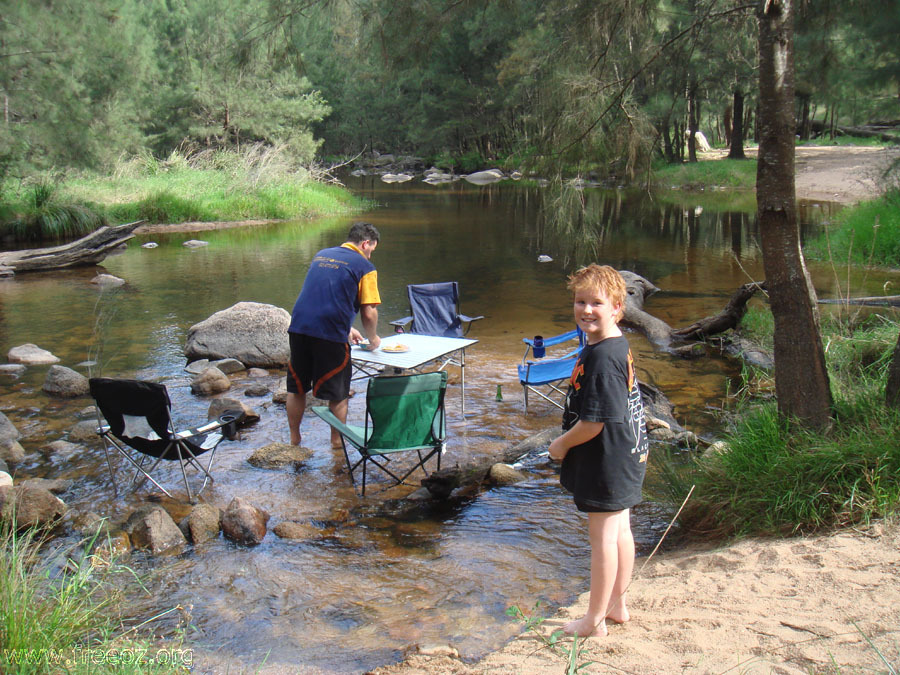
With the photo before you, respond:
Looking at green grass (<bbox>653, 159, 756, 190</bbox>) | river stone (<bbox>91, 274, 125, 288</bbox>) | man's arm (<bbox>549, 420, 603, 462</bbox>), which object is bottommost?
river stone (<bbox>91, 274, 125, 288</bbox>)

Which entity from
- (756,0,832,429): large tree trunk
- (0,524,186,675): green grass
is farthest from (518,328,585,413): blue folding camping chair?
(0,524,186,675): green grass

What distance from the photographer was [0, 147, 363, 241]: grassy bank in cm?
1681

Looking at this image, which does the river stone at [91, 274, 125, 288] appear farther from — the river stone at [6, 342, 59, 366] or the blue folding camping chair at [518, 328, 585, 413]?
the blue folding camping chair at [518, 328, 585, 413]

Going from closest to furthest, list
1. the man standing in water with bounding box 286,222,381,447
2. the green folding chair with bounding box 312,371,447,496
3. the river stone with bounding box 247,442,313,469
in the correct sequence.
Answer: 1. the green folding chair with bounding box 312,371,447,496
2. the man standing in water with bounding box 286,222,381,447
3. the river stone with bounding box 247,442,313,469

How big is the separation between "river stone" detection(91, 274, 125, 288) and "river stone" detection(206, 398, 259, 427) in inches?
293

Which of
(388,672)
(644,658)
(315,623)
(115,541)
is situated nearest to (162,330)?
(115,541)

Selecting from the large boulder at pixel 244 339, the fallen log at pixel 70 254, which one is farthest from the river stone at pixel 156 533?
the fallen log at pixel 70 254

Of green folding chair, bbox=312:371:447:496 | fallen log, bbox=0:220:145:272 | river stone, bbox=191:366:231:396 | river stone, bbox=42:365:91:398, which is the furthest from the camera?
fallen log, bbox=0:220:145:272

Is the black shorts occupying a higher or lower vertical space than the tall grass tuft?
lower

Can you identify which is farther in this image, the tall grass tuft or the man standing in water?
the tall grass tuft

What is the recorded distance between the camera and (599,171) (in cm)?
547

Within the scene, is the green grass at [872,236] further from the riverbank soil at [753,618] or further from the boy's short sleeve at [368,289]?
the riverbank soil at [753,618]

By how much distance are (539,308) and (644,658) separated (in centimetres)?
854

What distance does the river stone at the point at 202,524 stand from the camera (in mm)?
4312
